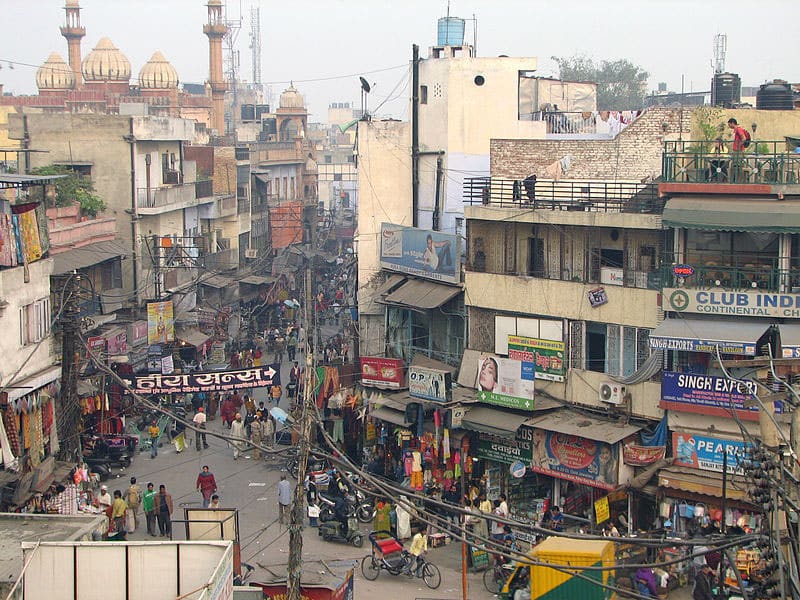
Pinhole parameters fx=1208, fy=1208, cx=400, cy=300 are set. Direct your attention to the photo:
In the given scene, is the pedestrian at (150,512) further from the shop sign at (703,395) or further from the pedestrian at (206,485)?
the shop sign at (703,395)

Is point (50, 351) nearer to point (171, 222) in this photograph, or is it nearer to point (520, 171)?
point (520, 171)

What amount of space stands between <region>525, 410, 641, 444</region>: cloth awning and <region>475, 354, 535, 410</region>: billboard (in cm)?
50

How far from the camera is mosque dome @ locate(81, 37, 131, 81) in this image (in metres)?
67.4

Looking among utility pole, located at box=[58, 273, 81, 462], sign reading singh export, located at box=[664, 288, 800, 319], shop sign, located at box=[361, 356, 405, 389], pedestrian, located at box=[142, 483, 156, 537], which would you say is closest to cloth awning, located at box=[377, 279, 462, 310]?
shop sign, located at box=[361, 356, 405, 389]

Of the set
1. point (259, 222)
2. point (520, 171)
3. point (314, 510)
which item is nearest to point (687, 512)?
point (314, 510)

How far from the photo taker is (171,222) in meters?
41.1

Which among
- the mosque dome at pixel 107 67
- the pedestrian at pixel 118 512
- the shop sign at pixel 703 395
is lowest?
the pedestrian at pixel 118 512

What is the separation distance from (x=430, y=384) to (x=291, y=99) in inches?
2140

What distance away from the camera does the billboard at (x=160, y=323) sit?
3325cm

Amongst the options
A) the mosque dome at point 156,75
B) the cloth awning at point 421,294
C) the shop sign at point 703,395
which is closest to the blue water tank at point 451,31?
the cloth awning at point 421,294

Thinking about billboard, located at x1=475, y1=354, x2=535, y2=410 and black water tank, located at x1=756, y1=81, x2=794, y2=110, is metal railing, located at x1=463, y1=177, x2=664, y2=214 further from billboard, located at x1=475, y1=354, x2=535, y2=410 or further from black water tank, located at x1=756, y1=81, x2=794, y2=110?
black water tank, located at x1=756, y1=81, x2=794, y2=110

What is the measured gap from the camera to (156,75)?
225ft

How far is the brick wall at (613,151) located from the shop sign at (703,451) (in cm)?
782

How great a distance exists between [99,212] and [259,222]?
2042 centimetres
